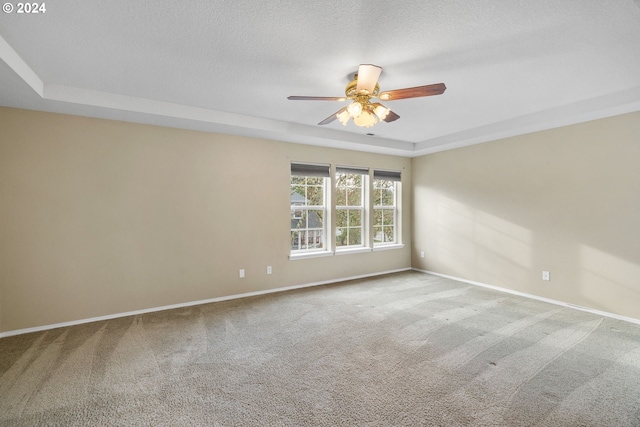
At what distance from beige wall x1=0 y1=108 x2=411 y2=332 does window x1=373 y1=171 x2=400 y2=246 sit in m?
1.66

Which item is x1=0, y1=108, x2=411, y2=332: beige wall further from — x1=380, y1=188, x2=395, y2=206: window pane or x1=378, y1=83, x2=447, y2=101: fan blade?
x1=378, y1=83, x2=447, y2=101: fan blade

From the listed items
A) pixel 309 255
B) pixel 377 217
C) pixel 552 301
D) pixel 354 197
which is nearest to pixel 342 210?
pixel 354 197

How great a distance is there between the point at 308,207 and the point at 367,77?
2831 mm

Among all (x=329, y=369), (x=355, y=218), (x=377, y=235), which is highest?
(x=355, y=218)

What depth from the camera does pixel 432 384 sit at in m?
2.12

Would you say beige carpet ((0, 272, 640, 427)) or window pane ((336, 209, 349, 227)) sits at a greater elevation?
window pane ((336, 209, 349, 227))

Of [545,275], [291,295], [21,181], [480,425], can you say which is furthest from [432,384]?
[21,181]

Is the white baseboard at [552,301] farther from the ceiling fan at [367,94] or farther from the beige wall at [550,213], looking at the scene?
the ceiling fan at [367,94]

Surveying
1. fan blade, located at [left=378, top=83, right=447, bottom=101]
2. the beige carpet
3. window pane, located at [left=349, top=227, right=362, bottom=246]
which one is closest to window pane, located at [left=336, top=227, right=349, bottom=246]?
window pane, located at [left=349, top=227, right=362, bottom=246]

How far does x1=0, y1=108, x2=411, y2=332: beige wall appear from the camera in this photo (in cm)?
300

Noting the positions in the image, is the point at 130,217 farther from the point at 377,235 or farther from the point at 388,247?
the point at 388,247

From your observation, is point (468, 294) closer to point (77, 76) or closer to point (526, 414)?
point (526, 414)

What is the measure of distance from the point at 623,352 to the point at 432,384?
1.96 metres

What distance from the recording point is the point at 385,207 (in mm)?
5672
